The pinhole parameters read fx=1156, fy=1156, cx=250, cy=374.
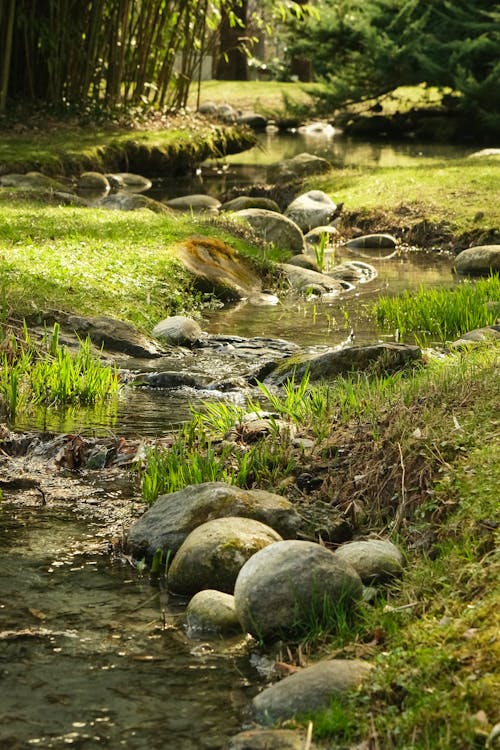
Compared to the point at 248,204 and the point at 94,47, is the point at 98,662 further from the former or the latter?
the point at 94,47

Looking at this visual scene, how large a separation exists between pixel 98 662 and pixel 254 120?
26.5 m

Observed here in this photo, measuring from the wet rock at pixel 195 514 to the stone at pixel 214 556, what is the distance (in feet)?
0.73

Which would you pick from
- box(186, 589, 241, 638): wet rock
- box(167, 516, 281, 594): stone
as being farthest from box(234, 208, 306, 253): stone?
box(186, 589, 241, 638): wet rock

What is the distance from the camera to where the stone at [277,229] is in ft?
43.9

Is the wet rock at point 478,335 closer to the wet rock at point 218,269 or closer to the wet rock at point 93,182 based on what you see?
the wet rock at point 218,269

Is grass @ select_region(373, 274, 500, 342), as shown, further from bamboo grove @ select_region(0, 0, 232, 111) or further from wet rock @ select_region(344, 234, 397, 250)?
bamboo grove @ select_region(0, 0, 232, 111)

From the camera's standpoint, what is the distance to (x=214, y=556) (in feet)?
15.4

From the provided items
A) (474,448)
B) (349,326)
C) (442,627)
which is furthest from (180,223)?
(442,627)

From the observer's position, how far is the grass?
350 inches

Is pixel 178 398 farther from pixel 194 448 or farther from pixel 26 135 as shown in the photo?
pixel 26 135

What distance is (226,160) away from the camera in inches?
907

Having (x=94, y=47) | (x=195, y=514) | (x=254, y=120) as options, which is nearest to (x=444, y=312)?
(x=195, y=514)

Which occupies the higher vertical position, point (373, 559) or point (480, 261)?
point (373, 559)

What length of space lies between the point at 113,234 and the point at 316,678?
8.22m
